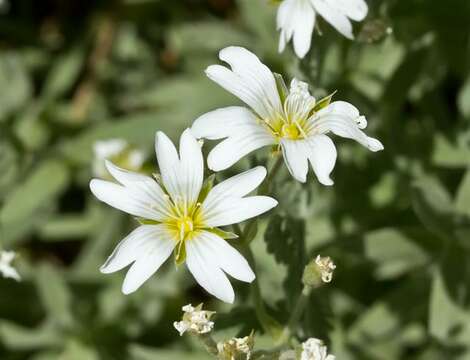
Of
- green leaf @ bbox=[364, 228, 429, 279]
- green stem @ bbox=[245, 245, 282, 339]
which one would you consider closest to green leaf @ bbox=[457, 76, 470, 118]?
green leaf @ bbox=[364, 228, 429, 279]

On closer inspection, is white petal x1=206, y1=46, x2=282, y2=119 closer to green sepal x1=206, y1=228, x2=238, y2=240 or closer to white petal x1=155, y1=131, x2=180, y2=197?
white petal x1=155, y1=131, x2=180, y2=197

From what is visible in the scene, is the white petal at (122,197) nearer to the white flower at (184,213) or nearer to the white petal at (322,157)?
the white flower at (184,213)

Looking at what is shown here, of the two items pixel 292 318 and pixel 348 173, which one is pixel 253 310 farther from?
pixel 348 173

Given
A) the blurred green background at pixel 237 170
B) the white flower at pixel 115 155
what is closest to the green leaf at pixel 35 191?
the blurred green background at pixel 237 170

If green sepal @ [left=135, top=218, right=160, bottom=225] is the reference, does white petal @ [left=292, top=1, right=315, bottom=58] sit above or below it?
above

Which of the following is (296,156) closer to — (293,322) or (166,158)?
(166,158)

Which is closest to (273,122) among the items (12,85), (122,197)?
(122,197)
